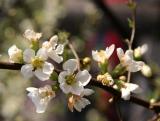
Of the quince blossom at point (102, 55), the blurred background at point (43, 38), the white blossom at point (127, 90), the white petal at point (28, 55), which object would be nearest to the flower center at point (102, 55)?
the quince blossom at point (102, 55)

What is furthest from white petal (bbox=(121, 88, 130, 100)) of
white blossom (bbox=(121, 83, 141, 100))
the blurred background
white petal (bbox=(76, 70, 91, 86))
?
the blurred background

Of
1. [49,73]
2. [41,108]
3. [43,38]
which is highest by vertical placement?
[49,73]

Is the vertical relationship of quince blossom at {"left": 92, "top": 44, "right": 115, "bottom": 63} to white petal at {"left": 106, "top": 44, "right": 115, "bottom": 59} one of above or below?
below

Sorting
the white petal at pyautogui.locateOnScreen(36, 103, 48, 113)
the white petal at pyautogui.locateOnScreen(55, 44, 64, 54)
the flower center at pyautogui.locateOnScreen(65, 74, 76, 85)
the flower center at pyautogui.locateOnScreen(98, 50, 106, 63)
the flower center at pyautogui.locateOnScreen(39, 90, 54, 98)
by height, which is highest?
the white petal at pyautogui.locateOnScreen(55, 44, 64, 54)

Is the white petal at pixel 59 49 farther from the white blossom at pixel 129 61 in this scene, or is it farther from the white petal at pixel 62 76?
the white blossom at pixel 129 61

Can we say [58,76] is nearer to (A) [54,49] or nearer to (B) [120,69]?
(A) [54,49]

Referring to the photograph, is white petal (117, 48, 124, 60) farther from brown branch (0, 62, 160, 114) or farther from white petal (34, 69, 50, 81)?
white petal (34, 69, 50, 81)

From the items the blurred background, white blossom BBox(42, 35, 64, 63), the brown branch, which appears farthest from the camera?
the blurred background

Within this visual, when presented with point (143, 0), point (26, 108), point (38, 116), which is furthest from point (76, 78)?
point (143, 0)

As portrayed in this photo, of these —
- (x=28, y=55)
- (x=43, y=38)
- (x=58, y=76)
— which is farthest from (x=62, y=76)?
(x=43, y=38)
